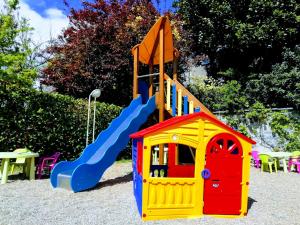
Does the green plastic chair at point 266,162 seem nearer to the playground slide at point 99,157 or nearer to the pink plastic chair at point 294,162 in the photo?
the pink plastic chair at point 294,162

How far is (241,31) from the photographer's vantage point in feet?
52.0

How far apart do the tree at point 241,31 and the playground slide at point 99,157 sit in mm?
9293

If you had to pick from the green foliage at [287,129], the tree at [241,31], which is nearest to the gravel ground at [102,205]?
the green foliage at [287,129]

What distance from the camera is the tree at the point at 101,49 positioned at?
16.0 m

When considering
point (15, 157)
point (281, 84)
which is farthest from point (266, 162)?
point (15, 157)

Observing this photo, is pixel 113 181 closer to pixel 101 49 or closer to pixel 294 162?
pixel 294 162

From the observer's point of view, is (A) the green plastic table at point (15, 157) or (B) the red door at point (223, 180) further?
(A) the green plastic table at point (15, 157)

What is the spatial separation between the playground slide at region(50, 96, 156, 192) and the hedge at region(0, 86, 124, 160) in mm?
2729

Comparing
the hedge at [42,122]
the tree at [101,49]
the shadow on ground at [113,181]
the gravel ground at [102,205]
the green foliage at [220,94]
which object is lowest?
the gravel ground at [102,205]

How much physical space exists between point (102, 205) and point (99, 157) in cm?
181

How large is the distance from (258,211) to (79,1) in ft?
51.0

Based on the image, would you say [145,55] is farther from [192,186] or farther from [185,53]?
[185,53]

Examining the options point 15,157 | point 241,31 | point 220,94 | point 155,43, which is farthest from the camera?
point 220,94

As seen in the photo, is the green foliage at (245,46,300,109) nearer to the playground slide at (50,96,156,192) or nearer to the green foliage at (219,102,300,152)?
the green foliage at (219,102,300,152)
